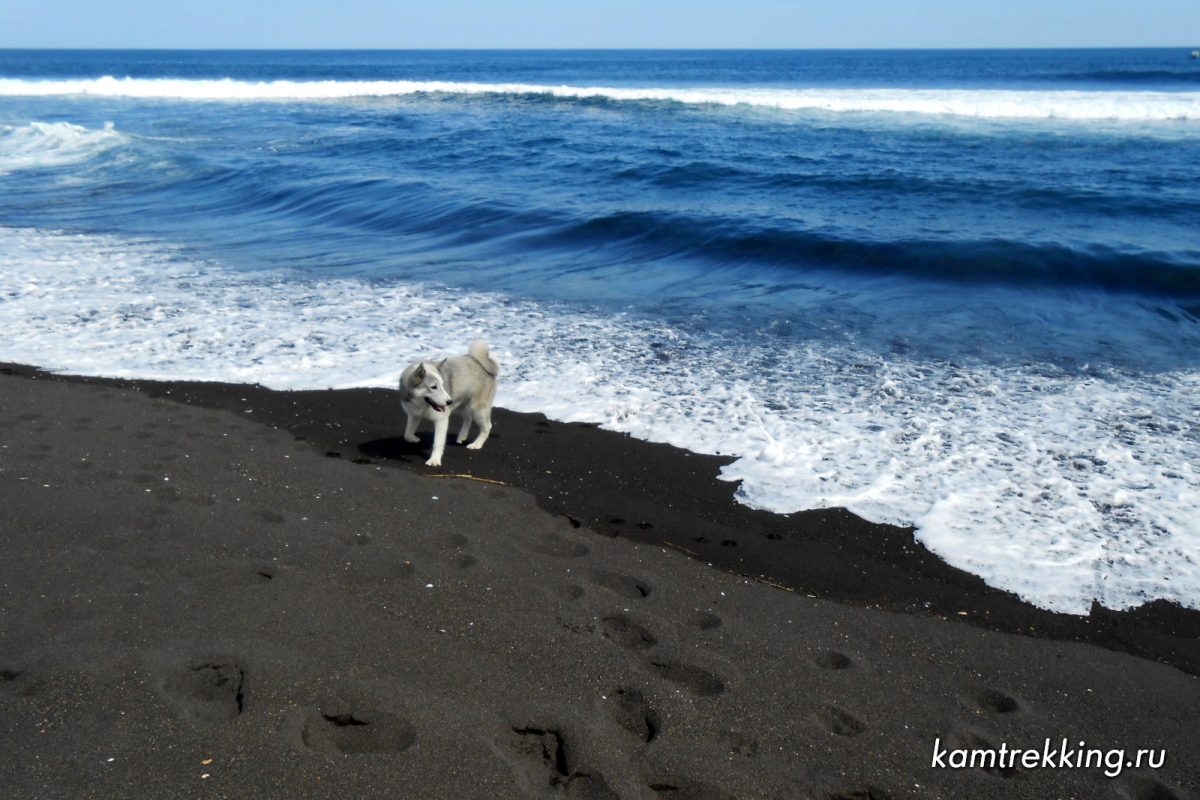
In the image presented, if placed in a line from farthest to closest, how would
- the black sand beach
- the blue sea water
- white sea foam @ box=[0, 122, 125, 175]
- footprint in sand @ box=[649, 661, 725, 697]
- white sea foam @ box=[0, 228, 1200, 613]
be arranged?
white sea foam @ box=[0, 122, 125, 175]
the blue sea water
white sea foam @ box=[0, 228, 1200, 613]
footprint in sand @ box=[649, 661, 725, 697]
the black sand beach

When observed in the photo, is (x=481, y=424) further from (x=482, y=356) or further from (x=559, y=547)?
(x=559, y=547)

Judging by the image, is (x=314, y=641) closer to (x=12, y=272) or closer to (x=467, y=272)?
(x=467, y=272)

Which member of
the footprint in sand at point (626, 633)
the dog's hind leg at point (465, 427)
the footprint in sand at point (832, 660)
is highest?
the dog's hind leg at point (465, 427)

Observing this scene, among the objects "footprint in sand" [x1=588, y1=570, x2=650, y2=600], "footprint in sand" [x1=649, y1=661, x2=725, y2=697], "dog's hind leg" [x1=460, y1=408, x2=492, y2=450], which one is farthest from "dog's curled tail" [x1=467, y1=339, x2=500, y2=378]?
"footprint in sand" [x1=649, y1=661, x2=725, y2=697]

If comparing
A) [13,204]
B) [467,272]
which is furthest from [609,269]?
[13,204]

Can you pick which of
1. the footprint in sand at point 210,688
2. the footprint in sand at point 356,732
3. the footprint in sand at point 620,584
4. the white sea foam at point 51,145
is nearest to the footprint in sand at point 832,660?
the footprint in sand at point 620,584

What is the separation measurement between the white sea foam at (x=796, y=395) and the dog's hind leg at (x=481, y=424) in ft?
2.44

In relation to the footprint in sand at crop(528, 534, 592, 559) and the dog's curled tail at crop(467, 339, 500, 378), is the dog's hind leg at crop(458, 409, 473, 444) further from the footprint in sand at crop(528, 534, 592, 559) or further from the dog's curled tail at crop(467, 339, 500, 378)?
the footprint in sand at crop(528, 534, 592, 559)

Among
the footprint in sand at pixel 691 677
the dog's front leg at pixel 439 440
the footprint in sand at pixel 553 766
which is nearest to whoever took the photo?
the footprint in sand at pixel 553 766

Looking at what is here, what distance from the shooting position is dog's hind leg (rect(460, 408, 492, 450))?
21.8ft

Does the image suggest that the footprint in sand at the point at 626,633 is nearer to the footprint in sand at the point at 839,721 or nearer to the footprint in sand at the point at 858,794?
the footprint in sand at the point at 839,721

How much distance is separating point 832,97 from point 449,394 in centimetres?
3866

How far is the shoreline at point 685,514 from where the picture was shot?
15.3 feet

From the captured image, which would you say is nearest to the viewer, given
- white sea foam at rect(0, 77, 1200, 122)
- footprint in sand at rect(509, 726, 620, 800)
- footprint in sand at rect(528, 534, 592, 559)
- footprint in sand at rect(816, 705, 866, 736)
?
footprint in sand at rect(509, 726, 620, 800)
